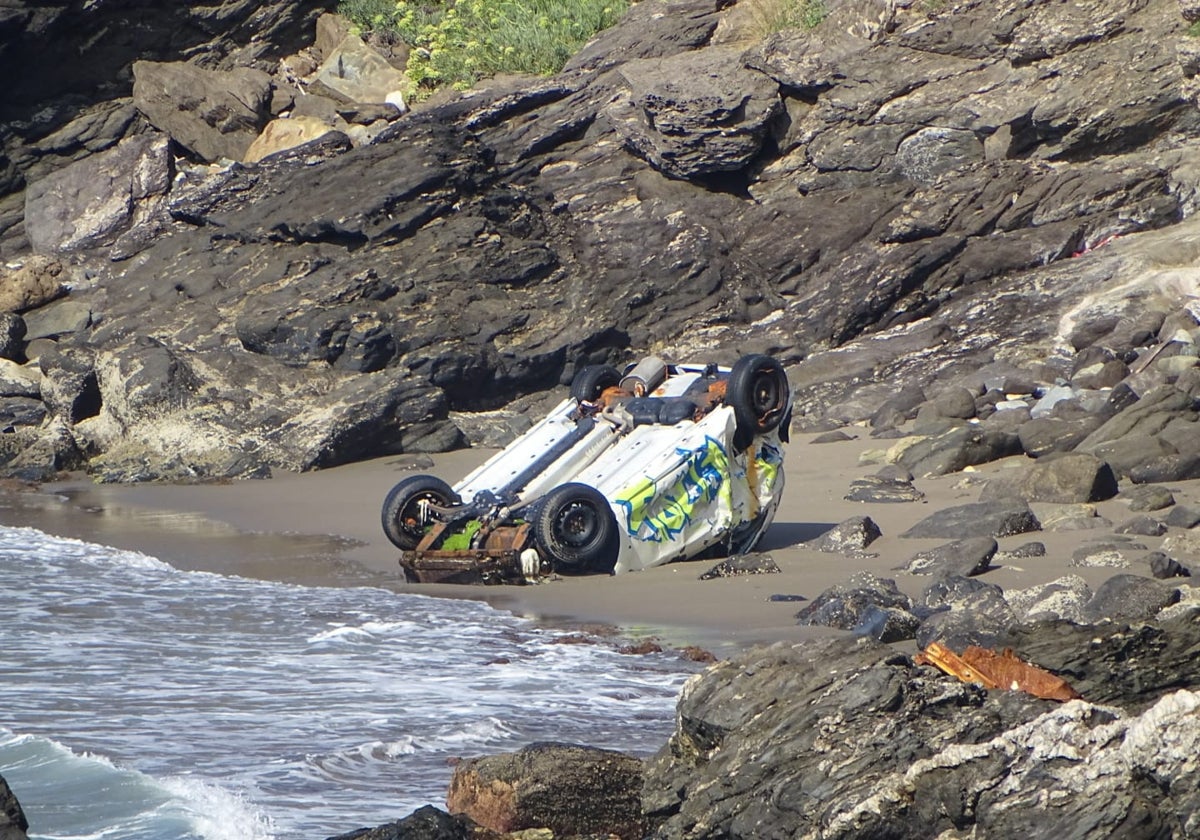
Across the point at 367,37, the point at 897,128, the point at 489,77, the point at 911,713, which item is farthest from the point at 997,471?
the point at 367,37

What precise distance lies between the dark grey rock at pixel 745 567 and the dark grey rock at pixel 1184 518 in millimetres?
2555

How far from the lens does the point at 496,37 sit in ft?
85.1

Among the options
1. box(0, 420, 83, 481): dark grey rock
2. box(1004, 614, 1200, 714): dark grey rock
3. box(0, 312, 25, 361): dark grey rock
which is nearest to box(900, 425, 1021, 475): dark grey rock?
box(1004, 614, 1200, 714): dark grey rock

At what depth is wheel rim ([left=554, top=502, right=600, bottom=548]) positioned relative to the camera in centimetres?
1011

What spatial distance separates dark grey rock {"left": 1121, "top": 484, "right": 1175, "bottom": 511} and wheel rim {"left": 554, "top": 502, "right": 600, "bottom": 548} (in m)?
3.64

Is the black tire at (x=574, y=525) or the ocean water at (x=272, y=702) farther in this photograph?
the black tire at (x=574, y=525)

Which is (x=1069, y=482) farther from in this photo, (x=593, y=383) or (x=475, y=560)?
(x=475, y=560)

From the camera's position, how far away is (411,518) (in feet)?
36.2

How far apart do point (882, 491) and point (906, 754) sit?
24.4ft

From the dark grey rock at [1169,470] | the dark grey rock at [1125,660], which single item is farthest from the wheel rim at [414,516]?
the dark grey rock at [1125,660]

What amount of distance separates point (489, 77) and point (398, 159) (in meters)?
6.16

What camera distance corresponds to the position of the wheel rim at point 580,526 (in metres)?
10.1

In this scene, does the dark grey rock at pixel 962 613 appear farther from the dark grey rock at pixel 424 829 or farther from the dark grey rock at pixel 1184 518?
the dark grey rock at pixel 424 829

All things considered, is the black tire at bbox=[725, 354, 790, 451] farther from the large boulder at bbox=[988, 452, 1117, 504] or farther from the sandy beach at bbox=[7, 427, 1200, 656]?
the large boulder at bbox=[988, 452, 1117, 504]
